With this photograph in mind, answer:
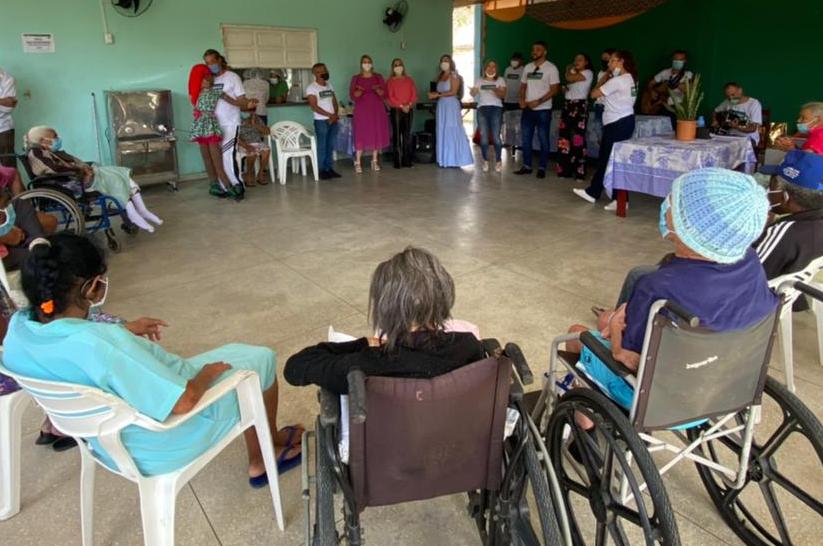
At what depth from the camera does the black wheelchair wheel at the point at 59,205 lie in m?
3.75

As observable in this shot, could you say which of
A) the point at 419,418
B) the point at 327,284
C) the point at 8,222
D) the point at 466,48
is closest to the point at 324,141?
the point at 327,284

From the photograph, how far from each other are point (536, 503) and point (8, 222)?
2.48 metres

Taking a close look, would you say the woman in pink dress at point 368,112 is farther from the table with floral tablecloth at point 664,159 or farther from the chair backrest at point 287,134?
the table with floral tablecloth at point 664,159

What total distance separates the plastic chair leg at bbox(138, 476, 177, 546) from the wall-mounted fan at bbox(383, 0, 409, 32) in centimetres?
795

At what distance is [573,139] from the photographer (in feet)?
21.5

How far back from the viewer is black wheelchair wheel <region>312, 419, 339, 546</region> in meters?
1.18

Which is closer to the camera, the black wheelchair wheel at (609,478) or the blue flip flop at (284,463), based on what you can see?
the black wheelchair wheel at (609,478)

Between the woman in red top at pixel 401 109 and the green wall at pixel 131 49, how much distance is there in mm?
947

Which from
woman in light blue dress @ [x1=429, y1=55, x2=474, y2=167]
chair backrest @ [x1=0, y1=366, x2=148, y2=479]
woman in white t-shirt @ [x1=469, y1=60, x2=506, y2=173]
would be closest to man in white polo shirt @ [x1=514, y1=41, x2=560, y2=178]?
woman in white t-shirt @ [x1=469, y1=60, x2=506, y2=173]

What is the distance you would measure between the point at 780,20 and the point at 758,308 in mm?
7043

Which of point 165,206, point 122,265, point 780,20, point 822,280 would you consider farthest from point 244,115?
point 780,20

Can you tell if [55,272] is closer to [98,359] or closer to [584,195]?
[98,359]

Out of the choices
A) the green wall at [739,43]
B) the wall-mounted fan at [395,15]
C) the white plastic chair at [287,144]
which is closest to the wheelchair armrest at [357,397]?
the white plastic chair at [287,144]

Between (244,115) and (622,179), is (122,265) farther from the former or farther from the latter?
(622,179)
